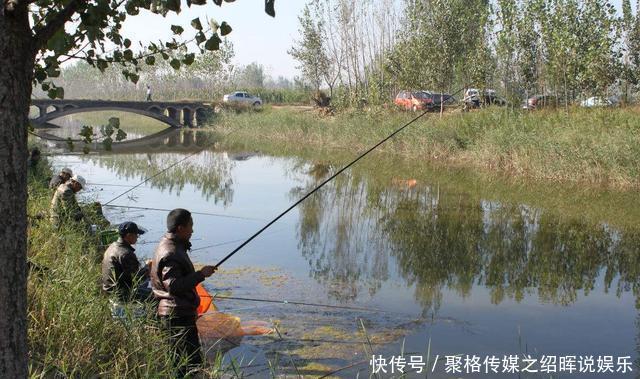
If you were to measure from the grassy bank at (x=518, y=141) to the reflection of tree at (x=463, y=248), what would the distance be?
3.41 meters

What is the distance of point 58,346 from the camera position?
419 cm

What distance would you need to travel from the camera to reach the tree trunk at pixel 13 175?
1.93 m

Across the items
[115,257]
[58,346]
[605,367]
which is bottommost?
[605,367]

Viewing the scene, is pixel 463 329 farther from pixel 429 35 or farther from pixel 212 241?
pixel 429 35

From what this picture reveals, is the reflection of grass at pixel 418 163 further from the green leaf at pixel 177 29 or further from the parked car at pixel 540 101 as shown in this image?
the green leaf at pixel 177 29

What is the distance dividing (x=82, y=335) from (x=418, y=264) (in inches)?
245

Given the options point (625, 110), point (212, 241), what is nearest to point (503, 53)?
point (625, 110)

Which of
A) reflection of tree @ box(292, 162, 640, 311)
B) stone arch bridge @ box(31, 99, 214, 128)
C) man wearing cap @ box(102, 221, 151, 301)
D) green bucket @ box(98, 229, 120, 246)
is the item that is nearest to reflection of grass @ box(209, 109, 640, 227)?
reflection of tree @ box(292, 162, 640, 311)

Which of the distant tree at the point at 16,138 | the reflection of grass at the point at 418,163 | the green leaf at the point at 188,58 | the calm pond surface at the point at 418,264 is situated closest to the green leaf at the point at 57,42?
the distant tree at the point at 16,138

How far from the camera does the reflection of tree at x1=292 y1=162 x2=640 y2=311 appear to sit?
882 centimetres

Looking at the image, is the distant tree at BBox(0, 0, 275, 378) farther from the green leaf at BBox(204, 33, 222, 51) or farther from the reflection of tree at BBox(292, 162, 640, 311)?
the reflection of tree at BBox(292, 162, 640, 311)

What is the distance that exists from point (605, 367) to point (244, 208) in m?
9.63

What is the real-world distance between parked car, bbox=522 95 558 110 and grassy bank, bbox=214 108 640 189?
2.97 m

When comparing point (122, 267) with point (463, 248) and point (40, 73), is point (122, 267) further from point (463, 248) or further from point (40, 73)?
point (463, 248)
